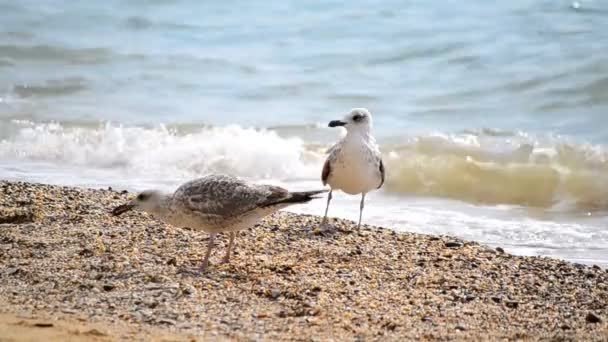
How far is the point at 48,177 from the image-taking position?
11.2 meters

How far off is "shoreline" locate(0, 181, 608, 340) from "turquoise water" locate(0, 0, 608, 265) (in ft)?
5.40

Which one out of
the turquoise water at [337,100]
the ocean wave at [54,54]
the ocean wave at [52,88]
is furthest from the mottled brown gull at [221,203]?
the ocean wave at [54,54]

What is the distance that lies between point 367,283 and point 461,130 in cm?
716

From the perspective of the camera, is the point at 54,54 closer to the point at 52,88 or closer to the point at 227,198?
the point at 52,88

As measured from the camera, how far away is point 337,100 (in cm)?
1569

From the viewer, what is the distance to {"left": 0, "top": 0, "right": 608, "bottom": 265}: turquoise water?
11383 millimetres

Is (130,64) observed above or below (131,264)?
above

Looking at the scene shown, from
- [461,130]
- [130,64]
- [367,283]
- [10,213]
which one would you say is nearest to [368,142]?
[367,283]

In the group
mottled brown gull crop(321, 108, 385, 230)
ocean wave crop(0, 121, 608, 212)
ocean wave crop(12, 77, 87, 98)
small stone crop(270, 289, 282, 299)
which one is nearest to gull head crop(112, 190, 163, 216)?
small stone crop(270, 289, 282, 299)

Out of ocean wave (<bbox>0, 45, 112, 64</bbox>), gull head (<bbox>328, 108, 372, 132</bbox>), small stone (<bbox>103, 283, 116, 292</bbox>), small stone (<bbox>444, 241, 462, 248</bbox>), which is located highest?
ocean wave (<bbox>0, 45, 112, 64</bbox>)

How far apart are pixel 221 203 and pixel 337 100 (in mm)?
8808

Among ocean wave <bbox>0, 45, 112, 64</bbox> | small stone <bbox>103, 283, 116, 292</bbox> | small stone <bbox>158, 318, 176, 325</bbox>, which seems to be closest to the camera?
small stone <bbox>158, 318, 176, 325</bbox>

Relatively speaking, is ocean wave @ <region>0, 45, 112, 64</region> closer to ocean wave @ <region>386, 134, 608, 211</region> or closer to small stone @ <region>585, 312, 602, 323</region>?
ocean wave @ <region>386, 134, 608, 211</region>

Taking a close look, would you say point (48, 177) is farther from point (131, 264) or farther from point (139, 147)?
point (131, 264)
